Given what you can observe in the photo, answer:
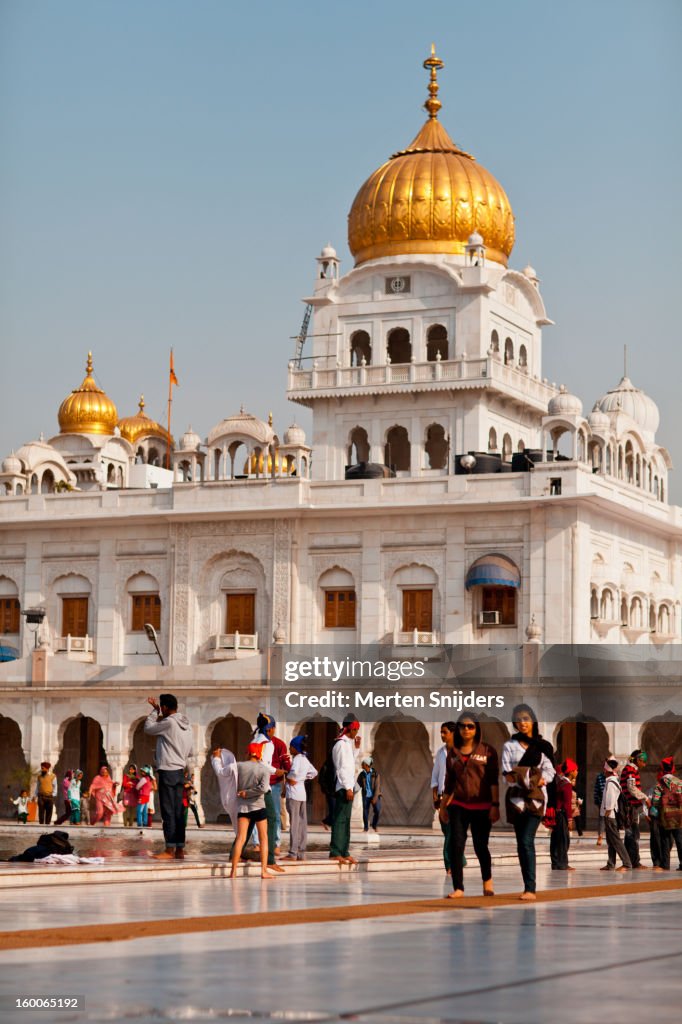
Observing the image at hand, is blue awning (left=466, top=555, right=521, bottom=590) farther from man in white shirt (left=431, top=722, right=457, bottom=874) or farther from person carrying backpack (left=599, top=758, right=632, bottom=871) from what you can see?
man in white shirt (left=431, top=722, right=457, bottom=874)

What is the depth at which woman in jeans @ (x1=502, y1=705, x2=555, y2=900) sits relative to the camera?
46.0 ft

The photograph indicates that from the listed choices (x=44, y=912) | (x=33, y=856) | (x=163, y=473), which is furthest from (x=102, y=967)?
(x=163, y=473)

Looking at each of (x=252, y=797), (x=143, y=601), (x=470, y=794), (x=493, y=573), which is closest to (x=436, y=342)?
(x=493, y=573)

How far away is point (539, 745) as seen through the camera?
581 inches

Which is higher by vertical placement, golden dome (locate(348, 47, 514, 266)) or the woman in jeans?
golden dome (locate(348, 47, 514, 266))

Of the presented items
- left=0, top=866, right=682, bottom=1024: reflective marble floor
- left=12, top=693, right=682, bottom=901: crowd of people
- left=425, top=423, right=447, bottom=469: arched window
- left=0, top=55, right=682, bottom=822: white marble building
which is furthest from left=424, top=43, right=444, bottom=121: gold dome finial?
left=0, top=866, right=682, bottom=1024: reflective marble floor

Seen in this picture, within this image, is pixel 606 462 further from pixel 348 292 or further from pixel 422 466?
pixel 348 292

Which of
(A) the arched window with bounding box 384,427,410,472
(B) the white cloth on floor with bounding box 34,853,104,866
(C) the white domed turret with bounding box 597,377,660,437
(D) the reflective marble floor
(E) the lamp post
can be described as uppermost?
(C) the white domed turret with bounding box 597,377,660,437

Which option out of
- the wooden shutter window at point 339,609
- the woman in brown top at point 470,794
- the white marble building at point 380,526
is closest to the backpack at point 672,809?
the woman in brown top at point 470,794

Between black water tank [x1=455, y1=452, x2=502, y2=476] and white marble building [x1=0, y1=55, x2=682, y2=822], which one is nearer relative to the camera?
white marble building [x1=0, y1=55, x2=682, y2=822]

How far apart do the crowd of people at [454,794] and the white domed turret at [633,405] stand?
35318 mm

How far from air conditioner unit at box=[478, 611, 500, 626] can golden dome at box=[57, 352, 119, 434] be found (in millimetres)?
23714

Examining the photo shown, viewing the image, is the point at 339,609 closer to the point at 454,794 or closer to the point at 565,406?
the point at 565,406

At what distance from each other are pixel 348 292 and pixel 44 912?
131 ft
